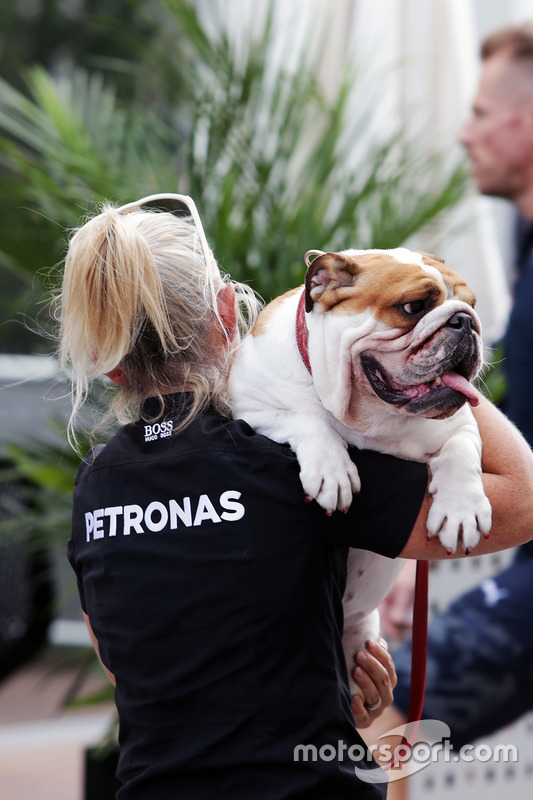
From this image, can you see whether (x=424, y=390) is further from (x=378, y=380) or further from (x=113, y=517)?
(x=113, y=517)

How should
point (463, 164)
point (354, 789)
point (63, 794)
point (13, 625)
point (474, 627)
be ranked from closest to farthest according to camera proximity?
point (354, 789) → point (474, 627) → point (463, 164) → point (63, 794) → point (13, 625)

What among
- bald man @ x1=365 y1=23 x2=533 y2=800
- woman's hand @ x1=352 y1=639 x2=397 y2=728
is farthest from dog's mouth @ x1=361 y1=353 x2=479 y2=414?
bald man @ x1=365 y1=23 x2=533 y2=800

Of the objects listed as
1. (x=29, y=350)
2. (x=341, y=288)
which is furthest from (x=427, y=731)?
(x=29, y=350)

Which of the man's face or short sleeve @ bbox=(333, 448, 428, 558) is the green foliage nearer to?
the man's face

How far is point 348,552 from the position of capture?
1.35 metres

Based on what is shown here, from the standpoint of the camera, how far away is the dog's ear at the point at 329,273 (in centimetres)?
120

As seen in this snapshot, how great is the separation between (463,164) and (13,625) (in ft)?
10.3

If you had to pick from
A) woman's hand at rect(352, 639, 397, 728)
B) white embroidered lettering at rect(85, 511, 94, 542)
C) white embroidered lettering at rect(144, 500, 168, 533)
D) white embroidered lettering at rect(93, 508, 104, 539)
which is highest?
white embroidered lettering at rect(144, 500, 168, 533)

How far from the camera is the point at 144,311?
1.28 m

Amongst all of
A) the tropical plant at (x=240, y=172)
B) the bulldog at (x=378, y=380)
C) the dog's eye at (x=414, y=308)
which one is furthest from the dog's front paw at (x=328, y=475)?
the tropical plant at (x=240, y=172)

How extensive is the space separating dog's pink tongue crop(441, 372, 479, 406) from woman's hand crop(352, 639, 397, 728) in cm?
52

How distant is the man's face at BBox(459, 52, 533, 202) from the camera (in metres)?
2.57

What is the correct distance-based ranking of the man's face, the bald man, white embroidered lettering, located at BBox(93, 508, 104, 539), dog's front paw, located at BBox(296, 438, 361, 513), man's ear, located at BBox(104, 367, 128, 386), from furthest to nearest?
the man's face < the bald man < man's ear, located at BBox(104, 367, 128, 386) < white embroidered lettering, located at BBox(93, 508, 104, 539) < dog's front paw, located at BBox(296, 438, 361, 513)

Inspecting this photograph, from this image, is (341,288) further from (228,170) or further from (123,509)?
(228,170)
